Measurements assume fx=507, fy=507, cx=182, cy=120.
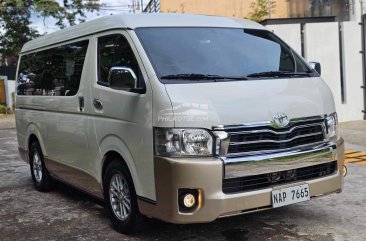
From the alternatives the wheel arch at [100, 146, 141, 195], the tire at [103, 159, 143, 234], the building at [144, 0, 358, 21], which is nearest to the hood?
the wheel arch at [100, 146, 141, 195]

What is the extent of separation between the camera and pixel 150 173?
4.15m

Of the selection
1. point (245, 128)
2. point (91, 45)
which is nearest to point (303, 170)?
point (245, 128)

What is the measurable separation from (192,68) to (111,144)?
1.06 m

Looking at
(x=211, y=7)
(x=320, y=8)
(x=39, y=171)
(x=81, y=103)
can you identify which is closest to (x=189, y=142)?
(x=81, y=103)

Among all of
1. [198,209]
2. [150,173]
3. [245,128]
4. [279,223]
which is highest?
[245,128]

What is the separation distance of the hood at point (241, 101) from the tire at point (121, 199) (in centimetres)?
94

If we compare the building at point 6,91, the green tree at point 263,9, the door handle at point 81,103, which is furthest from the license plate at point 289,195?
the building at point 6,91

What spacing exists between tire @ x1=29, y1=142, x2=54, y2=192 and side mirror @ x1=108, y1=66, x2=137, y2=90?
2.78m

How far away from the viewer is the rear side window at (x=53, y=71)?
5.63m

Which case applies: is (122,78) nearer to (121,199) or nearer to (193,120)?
(193,120)

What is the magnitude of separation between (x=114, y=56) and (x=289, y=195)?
6.87 feet

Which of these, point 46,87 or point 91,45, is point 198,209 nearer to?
point 91,45

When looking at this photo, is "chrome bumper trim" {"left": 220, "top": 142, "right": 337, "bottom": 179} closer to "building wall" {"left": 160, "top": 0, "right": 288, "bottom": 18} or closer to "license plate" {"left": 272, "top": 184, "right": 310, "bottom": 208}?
"license plate" {"left": 272, "top": 184, "right": 310, "bottom": 208}

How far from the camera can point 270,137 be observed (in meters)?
4.14
